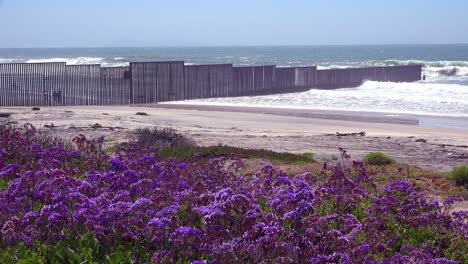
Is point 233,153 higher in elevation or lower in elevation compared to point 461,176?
higher

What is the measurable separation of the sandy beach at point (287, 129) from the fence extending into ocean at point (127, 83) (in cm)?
129

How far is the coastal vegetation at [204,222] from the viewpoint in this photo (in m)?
4.46

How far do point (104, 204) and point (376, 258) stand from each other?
202 cm

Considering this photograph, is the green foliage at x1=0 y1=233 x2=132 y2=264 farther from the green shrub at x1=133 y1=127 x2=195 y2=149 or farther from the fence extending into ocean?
the fence extending into ocean

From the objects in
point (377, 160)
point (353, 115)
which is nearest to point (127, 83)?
point (353, 115)

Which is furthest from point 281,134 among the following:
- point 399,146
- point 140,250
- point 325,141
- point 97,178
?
point 140,250

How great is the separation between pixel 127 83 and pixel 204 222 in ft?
81.8

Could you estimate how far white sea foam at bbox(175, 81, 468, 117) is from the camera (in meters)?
29.6

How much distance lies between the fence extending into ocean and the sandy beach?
1292 mm

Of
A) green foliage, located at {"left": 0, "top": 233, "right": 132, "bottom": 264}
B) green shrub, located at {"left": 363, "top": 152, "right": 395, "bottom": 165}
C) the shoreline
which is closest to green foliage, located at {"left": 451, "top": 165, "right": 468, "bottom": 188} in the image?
green shrub, located at {"left": 363, "top": 152, "right": 395, "bottom": 165}

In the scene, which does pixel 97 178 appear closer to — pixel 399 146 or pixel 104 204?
pixel 104 204

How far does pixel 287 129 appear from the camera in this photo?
21062mm

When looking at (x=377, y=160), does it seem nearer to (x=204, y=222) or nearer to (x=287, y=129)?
(x=204, y=222)

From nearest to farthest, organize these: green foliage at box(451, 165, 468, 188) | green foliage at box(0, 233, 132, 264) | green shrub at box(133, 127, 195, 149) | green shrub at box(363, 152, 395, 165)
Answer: green foliage at box(0, 233, 132, 264) < green foliage at box(451, 165, 468, 188) < green shrub at box(363, 152, 395, 165) < green shrub at box(133, 127, 195, 149)
